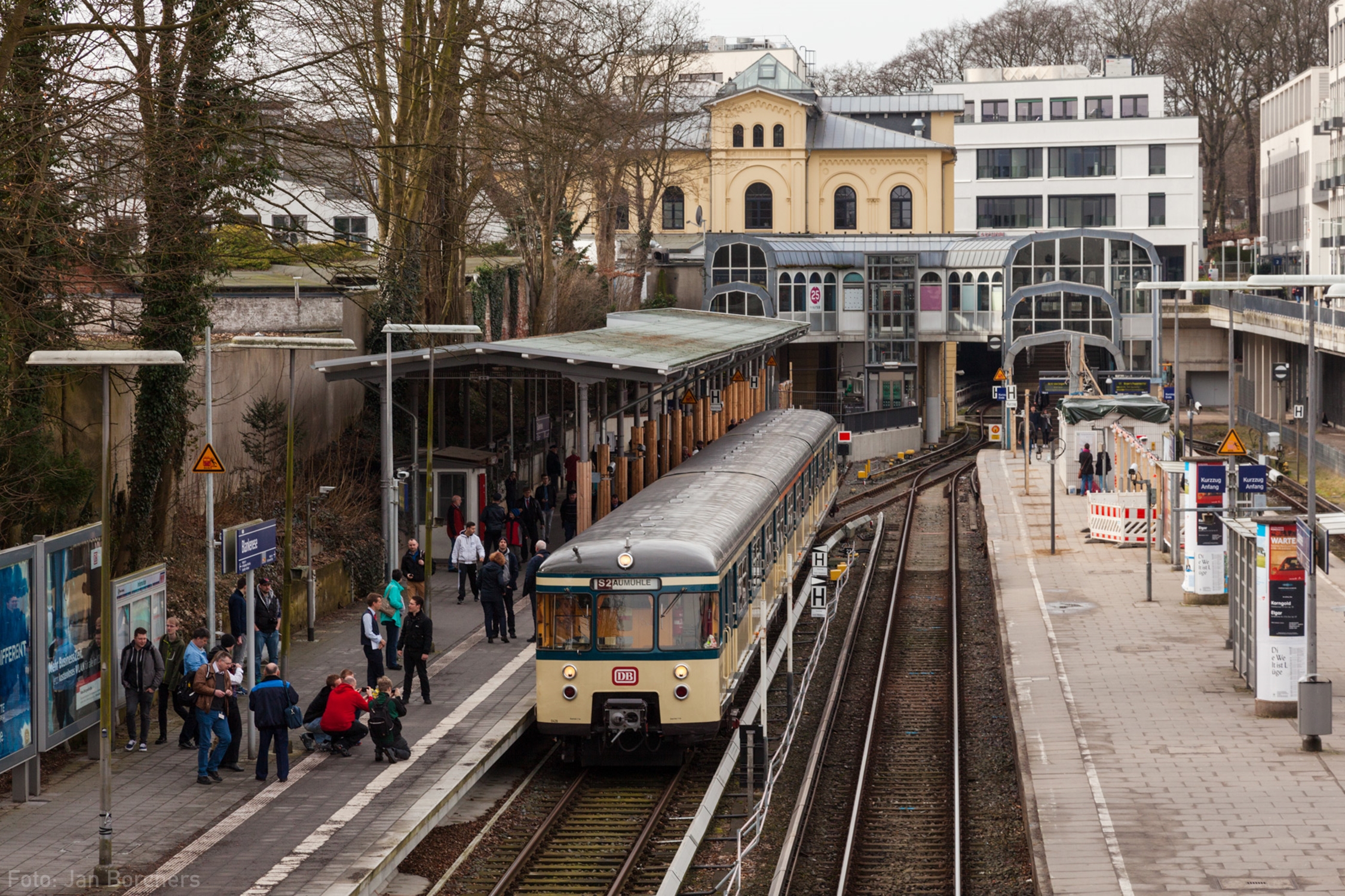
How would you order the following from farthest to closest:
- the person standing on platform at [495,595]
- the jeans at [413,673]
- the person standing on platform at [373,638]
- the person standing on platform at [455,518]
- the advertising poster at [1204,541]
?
the person standing on platform at [455,518] → the advertising poster at [1204,541] → the person standing on platform at [495,595] → the jeans at [413,673] → the person standing on platform at [373,638]

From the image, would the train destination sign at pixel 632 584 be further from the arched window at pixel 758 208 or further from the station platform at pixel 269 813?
the arched window at pixel 758 208

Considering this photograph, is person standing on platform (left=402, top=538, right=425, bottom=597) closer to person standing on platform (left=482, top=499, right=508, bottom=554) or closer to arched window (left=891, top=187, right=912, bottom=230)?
person standing on platform (left=482, top=499, right=508, bottom=554)

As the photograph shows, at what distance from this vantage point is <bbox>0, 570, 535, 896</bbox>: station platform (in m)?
13.5

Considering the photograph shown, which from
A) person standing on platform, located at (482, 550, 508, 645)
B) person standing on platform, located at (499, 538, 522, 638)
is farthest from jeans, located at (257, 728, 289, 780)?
person standing on platform, located at (499, 538, 522, 638)

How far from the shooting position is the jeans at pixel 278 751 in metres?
16.5

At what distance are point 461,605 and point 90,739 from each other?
31.2ft

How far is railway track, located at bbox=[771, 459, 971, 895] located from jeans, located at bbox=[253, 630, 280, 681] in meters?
6.70

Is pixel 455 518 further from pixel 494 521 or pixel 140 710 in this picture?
pixel 140 710

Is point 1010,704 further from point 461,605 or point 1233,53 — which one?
point 1233,53

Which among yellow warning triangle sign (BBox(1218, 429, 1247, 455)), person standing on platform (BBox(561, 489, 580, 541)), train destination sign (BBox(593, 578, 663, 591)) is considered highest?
yellow warning triangle sign (BBox(1218, 429, 1247, 455))

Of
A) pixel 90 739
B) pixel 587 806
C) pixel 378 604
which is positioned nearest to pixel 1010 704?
pixel 587 806

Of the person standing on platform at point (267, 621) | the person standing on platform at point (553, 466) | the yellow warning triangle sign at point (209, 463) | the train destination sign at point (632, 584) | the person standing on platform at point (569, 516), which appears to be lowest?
the person standing on platform at point (267, 621)

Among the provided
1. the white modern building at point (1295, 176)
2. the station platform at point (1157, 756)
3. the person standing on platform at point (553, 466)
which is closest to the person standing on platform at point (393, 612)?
the station platform at point (1157, 756)

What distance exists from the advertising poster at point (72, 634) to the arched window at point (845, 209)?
209 feet
